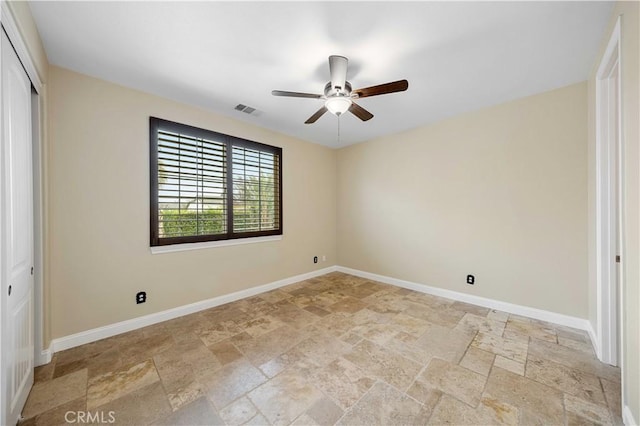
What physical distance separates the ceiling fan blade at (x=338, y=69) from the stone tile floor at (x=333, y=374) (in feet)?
7.93

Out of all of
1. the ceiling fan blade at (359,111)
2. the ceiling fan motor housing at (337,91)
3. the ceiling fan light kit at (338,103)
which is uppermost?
the ceiling fan motor housing at (337,91)

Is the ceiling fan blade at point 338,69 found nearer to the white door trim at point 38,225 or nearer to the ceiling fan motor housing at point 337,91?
the ceiling fan motor housing at point 337,91

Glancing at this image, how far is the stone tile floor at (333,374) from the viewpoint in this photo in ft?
5.08

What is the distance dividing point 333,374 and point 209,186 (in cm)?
260

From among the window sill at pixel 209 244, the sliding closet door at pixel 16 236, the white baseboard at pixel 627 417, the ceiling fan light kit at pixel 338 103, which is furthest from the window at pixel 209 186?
the white baseboard at pixel 627 417

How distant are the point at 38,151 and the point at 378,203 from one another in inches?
164

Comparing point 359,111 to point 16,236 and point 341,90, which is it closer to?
point 341,90

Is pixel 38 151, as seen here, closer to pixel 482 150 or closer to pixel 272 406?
pixel 272 406

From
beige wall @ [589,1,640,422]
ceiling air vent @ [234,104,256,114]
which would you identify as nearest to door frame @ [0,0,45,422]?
ceiling air vent @ [234,104,256,114]

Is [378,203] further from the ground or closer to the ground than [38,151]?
closer to the ground

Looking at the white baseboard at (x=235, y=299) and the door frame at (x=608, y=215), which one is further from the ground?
the door frame at (x=608, y=215)

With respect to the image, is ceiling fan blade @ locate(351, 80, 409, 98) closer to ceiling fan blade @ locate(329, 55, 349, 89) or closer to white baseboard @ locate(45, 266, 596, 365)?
ceiling fan blade @ locate(329, 55, 349, 89)

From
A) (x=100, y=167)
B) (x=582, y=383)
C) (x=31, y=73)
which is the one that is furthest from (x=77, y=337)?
(x=582, y=383)

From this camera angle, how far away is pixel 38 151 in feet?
6.45
